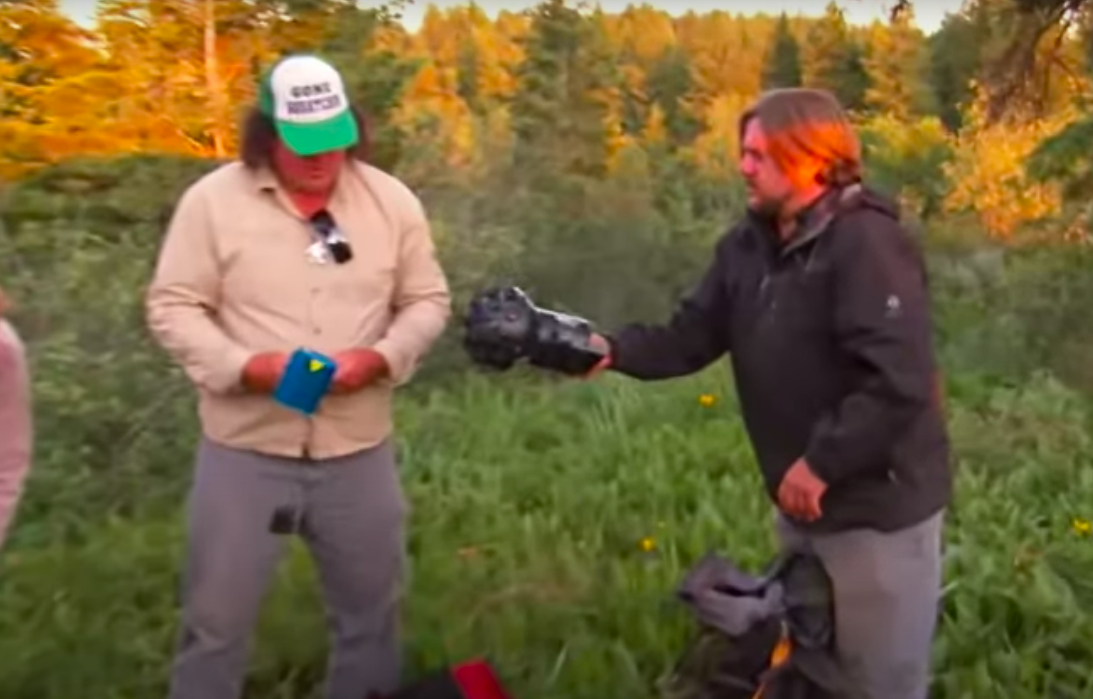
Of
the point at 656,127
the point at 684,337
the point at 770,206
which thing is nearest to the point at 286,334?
the point at 684,337

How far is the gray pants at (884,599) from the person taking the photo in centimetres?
321

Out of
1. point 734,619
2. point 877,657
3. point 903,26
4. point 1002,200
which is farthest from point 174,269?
point 1002,200

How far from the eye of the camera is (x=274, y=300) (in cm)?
353

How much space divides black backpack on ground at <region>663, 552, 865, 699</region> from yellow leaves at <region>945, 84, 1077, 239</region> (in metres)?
8.61

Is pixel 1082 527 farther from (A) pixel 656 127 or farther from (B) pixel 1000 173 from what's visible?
(A) pixel 656 127

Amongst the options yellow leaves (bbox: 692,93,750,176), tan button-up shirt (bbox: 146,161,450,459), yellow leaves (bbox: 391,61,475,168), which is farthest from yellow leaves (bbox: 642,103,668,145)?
tan button-up shirt (bbox: 146,161,450,459)

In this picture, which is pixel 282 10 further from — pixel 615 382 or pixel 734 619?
pixel 734 619

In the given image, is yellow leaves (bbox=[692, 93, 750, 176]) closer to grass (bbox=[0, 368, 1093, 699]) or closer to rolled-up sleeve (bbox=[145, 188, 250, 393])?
grass (bbox=[0, 368, 1093, 699])

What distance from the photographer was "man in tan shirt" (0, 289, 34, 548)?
3.05 m

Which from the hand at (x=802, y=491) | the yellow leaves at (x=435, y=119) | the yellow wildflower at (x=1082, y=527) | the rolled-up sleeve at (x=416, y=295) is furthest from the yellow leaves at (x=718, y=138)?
the hand at (x=802, y=491)

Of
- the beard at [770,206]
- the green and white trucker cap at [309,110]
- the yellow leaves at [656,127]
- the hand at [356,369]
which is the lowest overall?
the yellow leaves at [656,127]

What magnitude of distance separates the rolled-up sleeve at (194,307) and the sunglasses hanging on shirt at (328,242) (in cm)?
20

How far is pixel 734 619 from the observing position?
142 inches

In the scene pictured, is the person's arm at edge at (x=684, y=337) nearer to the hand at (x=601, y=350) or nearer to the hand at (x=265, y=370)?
the hand at (x=601, y=350)
